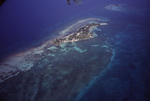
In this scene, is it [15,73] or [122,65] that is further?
[15,73]

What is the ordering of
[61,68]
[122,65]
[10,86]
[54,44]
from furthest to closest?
[54,44] → [61,68] → [122,65] → [10,86]

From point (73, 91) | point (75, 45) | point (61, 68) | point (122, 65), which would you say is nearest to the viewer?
point (73, 91)

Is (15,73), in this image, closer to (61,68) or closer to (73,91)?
(61,68)

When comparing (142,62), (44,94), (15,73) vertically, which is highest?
(15,73)

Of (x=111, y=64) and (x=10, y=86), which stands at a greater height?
(x=10, y=86)

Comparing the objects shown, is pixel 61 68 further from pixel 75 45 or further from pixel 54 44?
pixel 54 44

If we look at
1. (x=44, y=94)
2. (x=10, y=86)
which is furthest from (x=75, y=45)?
(x=10, y=86)

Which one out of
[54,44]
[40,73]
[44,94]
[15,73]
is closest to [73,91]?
[44,94]
